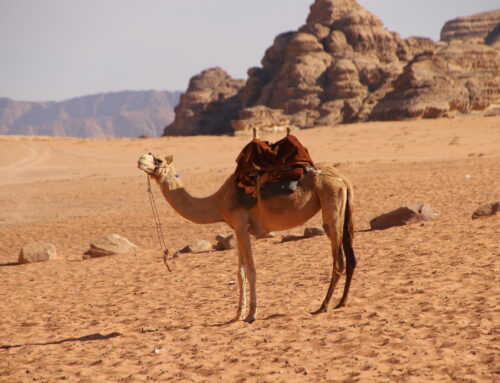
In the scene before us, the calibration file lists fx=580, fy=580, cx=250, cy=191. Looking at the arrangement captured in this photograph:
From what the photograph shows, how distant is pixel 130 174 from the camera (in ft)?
112

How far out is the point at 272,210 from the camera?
24.7 ft

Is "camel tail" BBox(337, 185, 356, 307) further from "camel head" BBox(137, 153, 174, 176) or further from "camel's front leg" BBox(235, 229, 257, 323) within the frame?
"camel head" BBox(137, 153, 174, 176)

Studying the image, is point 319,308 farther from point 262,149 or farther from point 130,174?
point 130,174

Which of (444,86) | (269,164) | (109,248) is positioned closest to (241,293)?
(269,164)

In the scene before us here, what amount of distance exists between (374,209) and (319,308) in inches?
406

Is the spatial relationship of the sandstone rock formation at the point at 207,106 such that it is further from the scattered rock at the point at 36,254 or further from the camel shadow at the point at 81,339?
the camel shadow at the point at 81,339

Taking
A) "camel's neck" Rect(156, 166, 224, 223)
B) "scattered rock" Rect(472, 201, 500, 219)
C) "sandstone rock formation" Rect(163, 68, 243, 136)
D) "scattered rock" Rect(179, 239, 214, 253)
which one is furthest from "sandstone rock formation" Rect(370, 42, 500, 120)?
"camel's neck" Rect(156, 166, 224, 223)

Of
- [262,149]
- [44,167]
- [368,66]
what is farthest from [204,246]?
[368,66]

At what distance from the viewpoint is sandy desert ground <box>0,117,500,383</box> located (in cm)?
599

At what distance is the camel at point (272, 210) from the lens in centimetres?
749

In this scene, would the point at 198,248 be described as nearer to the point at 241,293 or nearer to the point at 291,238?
the point at 291,238

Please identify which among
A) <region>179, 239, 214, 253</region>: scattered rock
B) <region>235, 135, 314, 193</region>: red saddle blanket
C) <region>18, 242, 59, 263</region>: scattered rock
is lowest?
<region>18, 242, 59, 263</region>: scattered rock

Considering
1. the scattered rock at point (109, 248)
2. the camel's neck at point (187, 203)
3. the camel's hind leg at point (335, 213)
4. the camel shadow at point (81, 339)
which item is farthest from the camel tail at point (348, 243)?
the scattered rock at point (109, 248)

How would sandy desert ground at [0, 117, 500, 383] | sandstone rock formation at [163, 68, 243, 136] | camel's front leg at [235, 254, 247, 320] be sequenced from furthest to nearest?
sandstone rock formation at [163, 68, 243, 136], camel's front leg at [235, 254, 247, 320], sandy desert ground at [0, 117, 500, 383]
